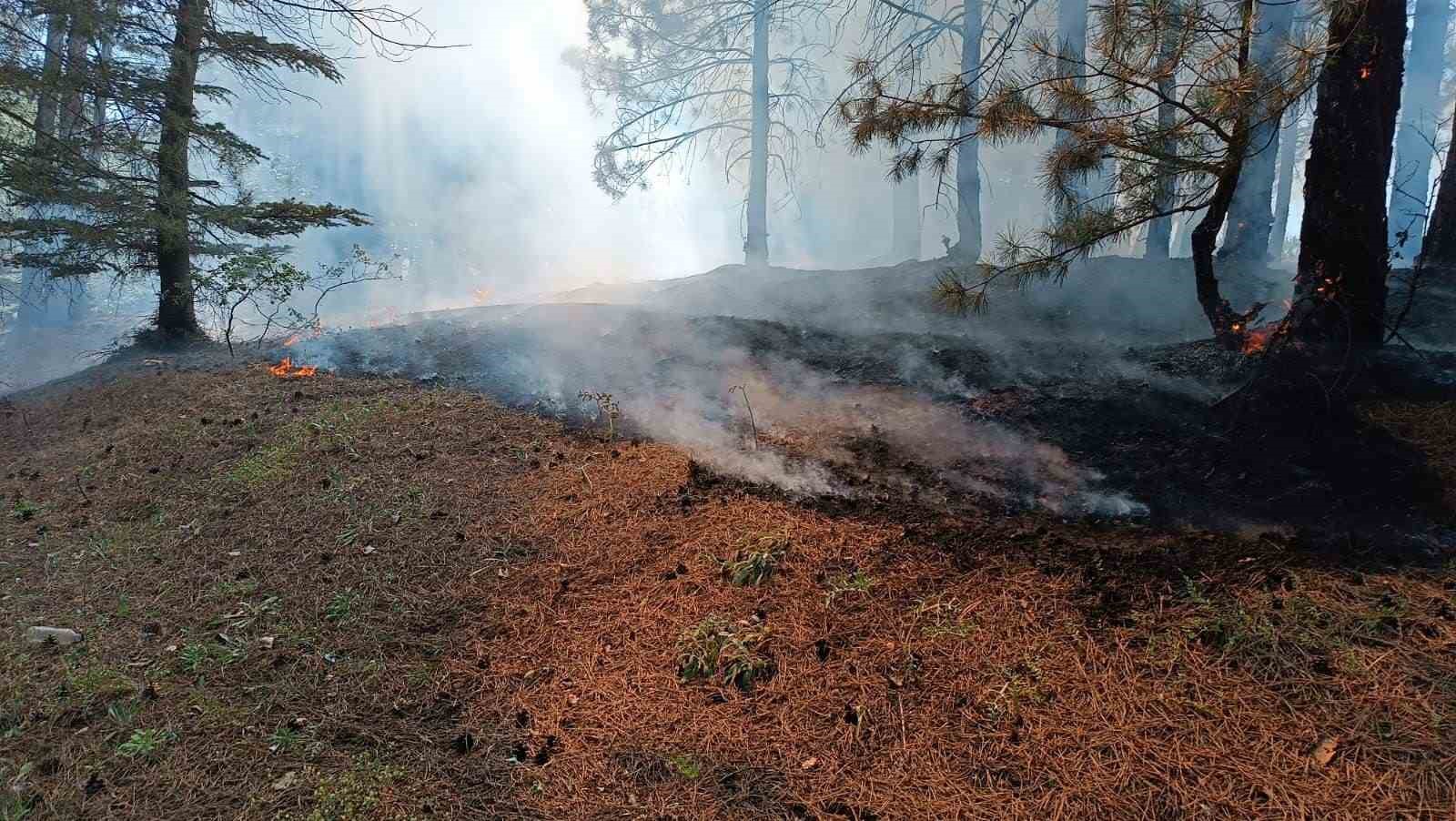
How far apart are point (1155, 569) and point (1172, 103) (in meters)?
2.79

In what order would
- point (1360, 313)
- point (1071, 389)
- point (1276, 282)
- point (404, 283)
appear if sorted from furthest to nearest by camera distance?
point (404, 283) < point (1276, 282) < point (1071, 389) < point (1360, 313)

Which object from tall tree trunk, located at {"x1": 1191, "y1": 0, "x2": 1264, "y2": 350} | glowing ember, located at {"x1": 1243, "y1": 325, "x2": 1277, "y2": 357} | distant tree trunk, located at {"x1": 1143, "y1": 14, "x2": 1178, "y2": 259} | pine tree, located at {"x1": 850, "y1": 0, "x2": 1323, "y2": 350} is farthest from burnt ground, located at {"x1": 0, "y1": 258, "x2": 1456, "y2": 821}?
distant tree trunk, located at {"x1": 1143, "y1": 14, "x2": 1178, "y2": 259}

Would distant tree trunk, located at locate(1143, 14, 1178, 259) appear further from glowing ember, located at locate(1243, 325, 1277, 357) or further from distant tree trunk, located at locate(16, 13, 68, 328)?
distant tree trunk, located at locate(16, 13, 68, 328)

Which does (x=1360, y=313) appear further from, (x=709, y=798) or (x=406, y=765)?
(x=406, y=765)

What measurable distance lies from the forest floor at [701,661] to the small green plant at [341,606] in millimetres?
16

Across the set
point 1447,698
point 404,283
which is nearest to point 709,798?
point 1447,698

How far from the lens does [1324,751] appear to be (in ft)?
7.12

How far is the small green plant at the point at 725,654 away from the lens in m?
2.74

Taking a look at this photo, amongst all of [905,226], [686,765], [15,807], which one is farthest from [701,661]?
[905,226]

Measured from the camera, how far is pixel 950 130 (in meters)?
5.12

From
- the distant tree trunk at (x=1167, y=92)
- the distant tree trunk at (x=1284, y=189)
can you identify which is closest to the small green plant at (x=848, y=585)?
the distant tree trunk at (x=1167, y=92)

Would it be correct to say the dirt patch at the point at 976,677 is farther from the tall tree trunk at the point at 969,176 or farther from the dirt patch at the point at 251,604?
the tall tree trunk at the point at 969,176

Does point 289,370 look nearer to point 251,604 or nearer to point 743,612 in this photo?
point 251,604

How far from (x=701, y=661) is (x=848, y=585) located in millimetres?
768
